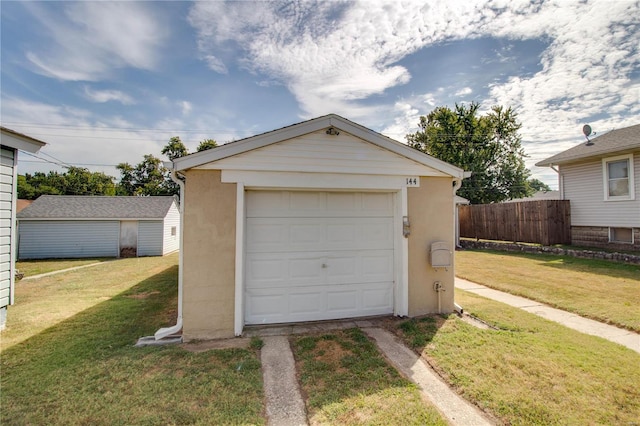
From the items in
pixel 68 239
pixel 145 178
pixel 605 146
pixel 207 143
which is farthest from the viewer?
pixel 145 178

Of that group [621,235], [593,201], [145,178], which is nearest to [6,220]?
[593,201]

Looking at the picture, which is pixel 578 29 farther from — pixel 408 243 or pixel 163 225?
pixel 163 225

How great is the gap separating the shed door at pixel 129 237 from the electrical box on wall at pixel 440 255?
1697 cm

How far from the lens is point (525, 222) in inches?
544

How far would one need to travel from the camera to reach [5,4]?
6.11 metres

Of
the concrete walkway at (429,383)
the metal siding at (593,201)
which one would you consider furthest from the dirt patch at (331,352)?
the metal siding at (593,201)

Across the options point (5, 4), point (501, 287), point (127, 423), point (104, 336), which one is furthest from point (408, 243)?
point (5, 4)

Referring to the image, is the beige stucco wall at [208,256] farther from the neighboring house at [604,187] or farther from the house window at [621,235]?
the house window at [621,235]

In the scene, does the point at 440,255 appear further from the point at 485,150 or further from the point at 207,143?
the point at 207,143

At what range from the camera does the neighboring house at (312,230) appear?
4.47 meters

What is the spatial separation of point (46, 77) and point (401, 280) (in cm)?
1792

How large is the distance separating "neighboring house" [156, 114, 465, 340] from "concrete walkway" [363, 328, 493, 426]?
3.74ft

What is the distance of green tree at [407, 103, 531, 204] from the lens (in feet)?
88.8

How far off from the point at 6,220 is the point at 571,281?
12.9m
